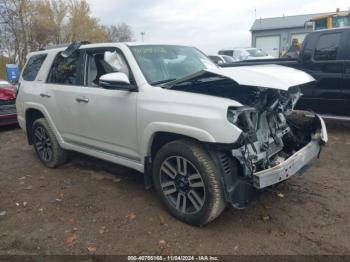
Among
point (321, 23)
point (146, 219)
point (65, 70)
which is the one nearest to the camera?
point (146, 219)

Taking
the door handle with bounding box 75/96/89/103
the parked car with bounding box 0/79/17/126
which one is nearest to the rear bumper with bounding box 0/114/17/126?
the parked car with bounding box 0/79/17/126

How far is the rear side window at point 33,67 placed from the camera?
5.49m

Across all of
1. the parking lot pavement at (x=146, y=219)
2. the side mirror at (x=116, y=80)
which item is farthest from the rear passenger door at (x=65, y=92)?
the side mirror at (x=116, y=80)

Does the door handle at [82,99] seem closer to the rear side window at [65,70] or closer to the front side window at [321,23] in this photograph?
the rear side window at [65,70]

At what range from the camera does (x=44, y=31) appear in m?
26.8

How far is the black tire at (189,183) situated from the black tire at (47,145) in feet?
7.40

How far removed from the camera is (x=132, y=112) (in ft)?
12.6

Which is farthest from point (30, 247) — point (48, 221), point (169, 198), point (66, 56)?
point (66, 56)

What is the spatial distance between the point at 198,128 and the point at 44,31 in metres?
26.8

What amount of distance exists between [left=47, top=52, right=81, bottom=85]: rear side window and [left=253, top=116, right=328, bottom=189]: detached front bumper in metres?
2.79

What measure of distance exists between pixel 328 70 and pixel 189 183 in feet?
14.9

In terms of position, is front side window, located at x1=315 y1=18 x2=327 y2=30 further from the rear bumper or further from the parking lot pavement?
the rear bumper

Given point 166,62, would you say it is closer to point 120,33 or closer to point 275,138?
point 275,138

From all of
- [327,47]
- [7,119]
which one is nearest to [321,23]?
[327,47]
